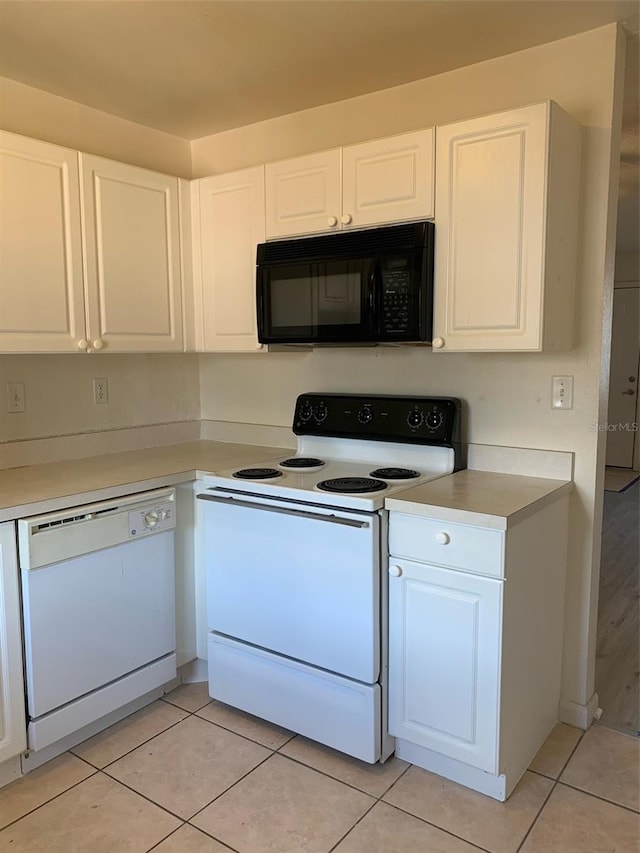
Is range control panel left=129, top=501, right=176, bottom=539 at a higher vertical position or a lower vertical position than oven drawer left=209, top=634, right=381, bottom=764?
higher

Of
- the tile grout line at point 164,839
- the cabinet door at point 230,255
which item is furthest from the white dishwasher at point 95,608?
the cabinet door at point 230,255

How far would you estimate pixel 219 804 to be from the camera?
1840mm

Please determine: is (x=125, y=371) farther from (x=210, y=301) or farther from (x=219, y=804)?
(x=219, y=804)

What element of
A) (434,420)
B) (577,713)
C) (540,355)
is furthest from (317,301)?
(577,713)

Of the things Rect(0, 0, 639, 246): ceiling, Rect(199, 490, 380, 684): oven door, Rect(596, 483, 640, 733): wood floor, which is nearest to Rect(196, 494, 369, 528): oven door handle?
Rect(199, 490, 380, 684): oven door

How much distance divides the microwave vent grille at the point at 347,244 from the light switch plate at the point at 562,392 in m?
0.67

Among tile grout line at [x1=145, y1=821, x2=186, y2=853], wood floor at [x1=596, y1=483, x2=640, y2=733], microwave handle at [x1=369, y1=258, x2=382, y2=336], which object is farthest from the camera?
wood floor at [x1=596, y1=483, x2=640, y2=733]

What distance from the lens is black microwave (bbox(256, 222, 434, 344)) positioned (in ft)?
6.81

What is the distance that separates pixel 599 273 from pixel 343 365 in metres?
1.04

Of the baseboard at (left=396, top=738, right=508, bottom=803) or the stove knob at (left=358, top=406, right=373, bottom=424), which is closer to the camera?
the baseboard at (left=396, top=738, right=508, bottom=803)

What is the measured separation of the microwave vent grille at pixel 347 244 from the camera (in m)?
2.06

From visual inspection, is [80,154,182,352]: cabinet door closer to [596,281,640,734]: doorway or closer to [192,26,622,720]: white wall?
[192,26,622,720]: white wall

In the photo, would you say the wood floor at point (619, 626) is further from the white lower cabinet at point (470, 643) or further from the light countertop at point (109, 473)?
the light countertop at point (109, 473)

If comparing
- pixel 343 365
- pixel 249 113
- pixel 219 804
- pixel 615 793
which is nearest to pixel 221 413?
pixel 343 365
